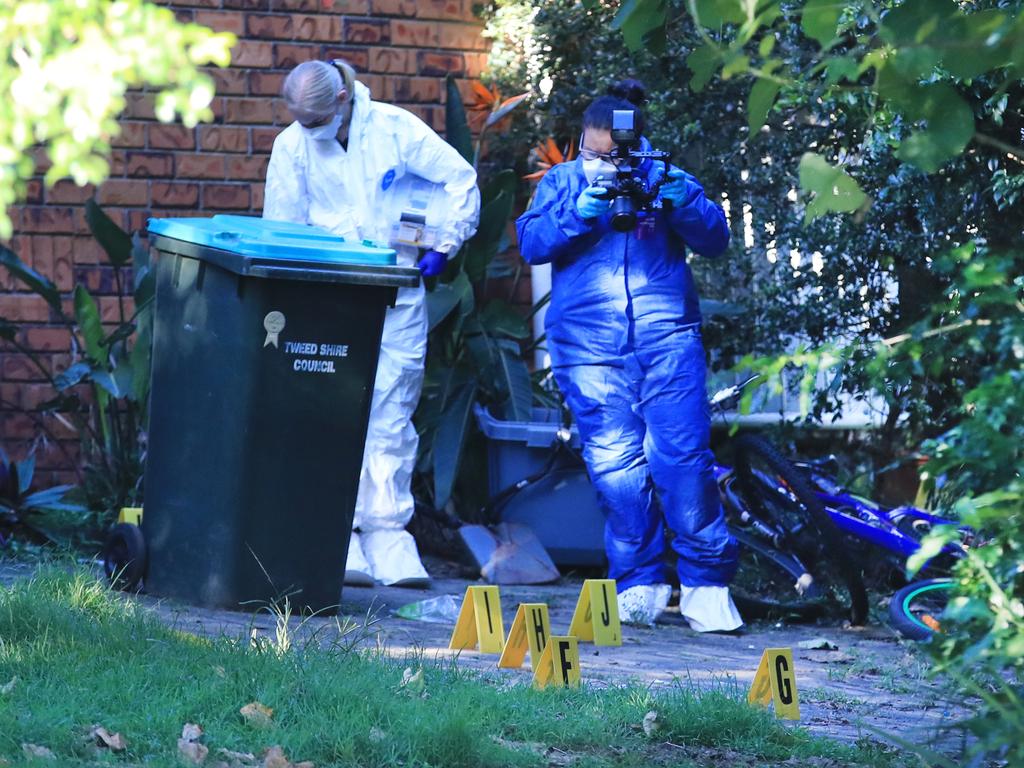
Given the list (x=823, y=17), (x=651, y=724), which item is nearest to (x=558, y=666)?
(x=651, y=724)

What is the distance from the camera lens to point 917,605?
614cm

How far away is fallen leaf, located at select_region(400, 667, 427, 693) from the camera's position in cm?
411

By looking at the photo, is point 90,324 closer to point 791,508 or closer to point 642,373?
point 642,373

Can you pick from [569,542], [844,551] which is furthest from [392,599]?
[844,551]

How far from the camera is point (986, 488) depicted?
2.96 m

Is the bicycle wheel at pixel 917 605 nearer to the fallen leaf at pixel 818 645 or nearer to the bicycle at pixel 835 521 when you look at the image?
the bicycle at pixel 835 521

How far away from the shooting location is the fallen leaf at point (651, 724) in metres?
3.95

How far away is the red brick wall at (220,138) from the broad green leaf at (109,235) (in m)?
0.50

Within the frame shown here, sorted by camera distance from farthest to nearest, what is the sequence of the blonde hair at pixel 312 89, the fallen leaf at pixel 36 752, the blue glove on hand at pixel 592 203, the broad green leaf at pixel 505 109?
the broad green leaf at pixel 505 109 < the blonde hair at pixel 312 89 < the blue glove on hand at pixel 592 203 < the fallen leaf at pixel 36 752

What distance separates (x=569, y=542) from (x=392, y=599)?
1368 mm

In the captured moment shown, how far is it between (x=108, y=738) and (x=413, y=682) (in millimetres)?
872

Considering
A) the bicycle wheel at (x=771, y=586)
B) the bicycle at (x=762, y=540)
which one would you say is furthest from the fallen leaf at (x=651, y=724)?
the bicycle wheel at (x=771, y=586)

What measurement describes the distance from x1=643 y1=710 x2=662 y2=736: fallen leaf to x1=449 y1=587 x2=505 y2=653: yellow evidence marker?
55.2 inches

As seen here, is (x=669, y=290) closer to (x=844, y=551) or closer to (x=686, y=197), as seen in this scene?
(x=686, y=197)
